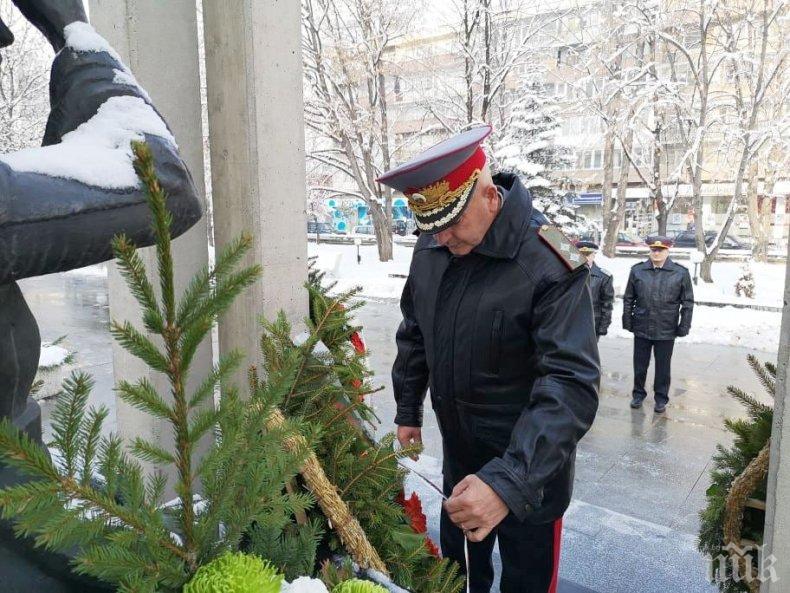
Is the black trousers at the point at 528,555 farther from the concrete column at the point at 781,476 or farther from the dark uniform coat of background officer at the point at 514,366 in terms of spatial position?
the concrete column at the point at 781,476

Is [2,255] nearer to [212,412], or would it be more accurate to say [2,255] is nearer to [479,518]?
[212,412]

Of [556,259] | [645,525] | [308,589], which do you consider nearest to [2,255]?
[308,589]

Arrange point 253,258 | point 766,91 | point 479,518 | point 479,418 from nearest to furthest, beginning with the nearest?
point 479,518 → point 479,418 → point 253,258 → point 766,91

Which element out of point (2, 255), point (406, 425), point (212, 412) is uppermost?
point (2, 255)

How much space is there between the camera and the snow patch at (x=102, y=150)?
0.83m

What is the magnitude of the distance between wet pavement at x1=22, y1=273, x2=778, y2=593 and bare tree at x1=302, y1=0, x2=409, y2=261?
9.01 meters

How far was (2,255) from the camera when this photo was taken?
78cm

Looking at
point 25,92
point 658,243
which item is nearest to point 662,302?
point 658,243

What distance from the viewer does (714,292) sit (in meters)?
15.4

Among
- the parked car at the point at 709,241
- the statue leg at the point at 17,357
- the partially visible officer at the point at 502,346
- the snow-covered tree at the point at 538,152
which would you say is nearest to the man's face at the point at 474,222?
the partially visible officer at the point at 502,346

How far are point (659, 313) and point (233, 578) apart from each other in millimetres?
6767

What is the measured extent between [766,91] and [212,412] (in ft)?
59.4

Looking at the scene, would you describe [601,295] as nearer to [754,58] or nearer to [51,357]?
[51,357]

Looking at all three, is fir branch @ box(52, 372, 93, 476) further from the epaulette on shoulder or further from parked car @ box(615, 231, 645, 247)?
parked car @ box(615, 231, 645, 247)
